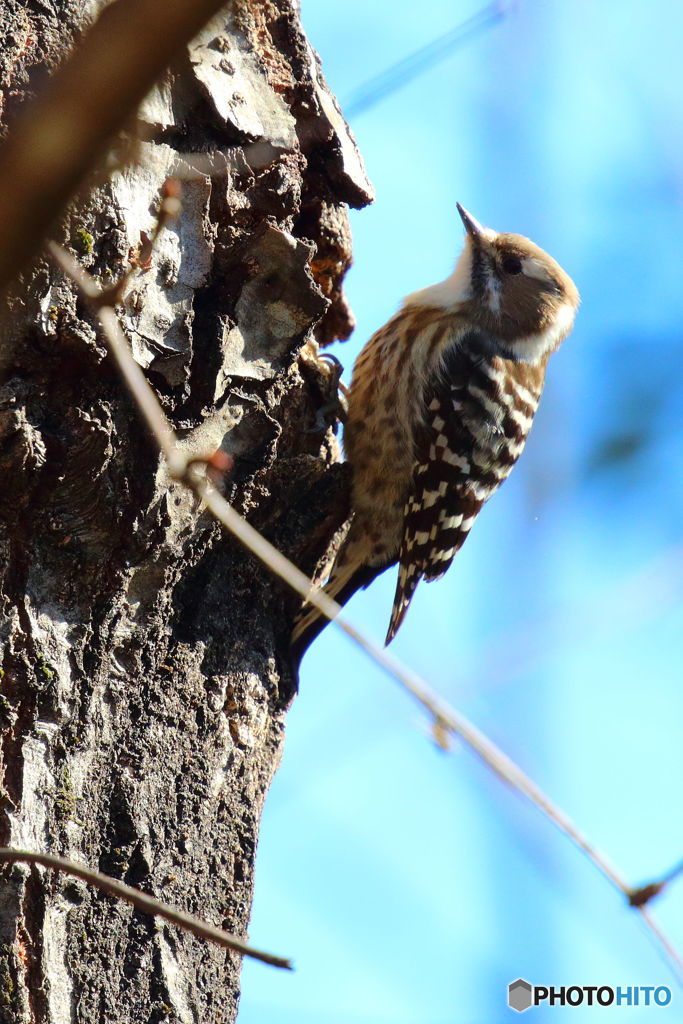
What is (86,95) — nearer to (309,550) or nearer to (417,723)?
(417,723)

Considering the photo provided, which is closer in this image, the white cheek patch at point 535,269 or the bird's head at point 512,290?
the bird's head at point 512,290

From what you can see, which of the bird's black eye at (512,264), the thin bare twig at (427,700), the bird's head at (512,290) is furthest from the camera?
the bird's black eye at (512,264)

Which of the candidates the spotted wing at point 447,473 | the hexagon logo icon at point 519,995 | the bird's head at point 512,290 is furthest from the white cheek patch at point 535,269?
the hexagon logo icon at point 519,995

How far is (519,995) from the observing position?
3.52 metres

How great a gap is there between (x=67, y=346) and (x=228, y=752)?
1129 mm

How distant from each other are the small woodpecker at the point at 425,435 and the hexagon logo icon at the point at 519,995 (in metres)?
1.27

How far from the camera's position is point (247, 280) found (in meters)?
2.84

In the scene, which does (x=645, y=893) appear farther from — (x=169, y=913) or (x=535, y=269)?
(x=535, y=269)

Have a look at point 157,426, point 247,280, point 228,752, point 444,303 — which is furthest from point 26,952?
point 444,303

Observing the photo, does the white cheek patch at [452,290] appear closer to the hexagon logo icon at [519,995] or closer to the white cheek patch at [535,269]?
the white cheek patch at [535,269]

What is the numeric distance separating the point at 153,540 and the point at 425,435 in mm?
1763

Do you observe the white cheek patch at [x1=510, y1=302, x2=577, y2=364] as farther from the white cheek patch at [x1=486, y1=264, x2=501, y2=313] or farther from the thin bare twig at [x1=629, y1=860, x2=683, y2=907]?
the thin bare twig at [x1=629, y1=860, x2=683, y2=907]

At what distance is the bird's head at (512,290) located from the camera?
4.83m

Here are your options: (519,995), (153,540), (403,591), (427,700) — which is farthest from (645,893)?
(403,591)
